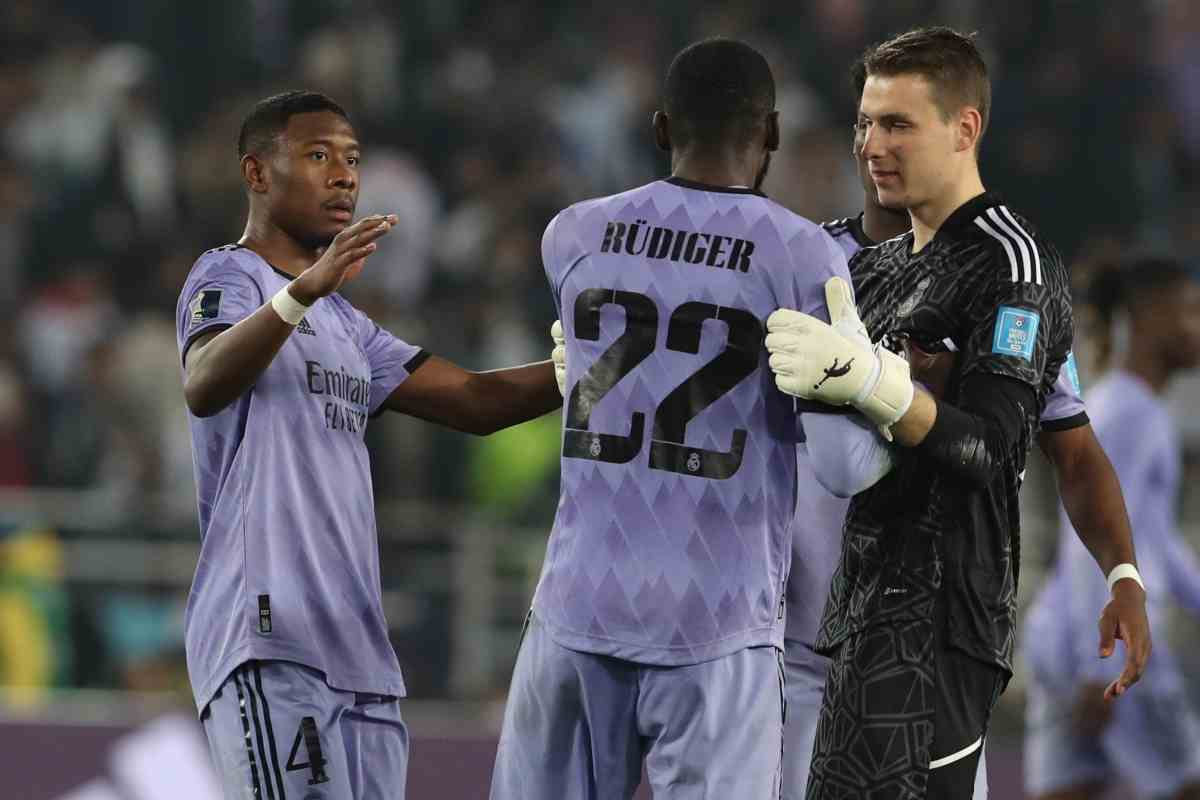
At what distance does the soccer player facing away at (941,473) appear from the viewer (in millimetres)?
3867

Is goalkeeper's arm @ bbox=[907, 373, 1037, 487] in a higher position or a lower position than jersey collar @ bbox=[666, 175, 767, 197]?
lower

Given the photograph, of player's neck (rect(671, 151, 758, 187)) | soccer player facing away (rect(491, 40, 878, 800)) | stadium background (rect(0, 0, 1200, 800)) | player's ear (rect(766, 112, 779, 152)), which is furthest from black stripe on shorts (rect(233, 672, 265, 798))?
stadium background (rect(0, 0, 1200, 800))

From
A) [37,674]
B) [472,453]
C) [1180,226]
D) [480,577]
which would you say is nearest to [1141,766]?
[480,577]

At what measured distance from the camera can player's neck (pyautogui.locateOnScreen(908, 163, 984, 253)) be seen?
13.4ft

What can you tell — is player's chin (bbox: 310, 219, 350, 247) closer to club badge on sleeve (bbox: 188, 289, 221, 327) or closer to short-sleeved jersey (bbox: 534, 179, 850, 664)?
club badge on sleeve (bbox: 188, 289, 221, 327)

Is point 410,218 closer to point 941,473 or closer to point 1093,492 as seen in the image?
point 1093,492

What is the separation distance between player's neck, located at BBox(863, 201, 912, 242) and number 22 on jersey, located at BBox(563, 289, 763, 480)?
105cm

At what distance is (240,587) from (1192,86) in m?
10.2

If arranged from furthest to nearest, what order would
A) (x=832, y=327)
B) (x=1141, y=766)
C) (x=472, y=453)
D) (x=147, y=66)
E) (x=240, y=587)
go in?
(x=147, y=66) < (x=472, y=453) < (x=1141, y=766) < (x=240, y=587) < (x=832, y=327)

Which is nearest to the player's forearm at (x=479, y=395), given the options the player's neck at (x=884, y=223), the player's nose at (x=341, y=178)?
the player's nose at (x=341, y=178)

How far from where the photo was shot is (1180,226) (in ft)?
41.3

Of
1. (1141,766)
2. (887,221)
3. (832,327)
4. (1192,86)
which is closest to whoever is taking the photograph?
(832,327)

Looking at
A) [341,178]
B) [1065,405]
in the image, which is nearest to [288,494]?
[341,178]

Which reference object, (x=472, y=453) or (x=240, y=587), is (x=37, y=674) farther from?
(x=240, y=587)
